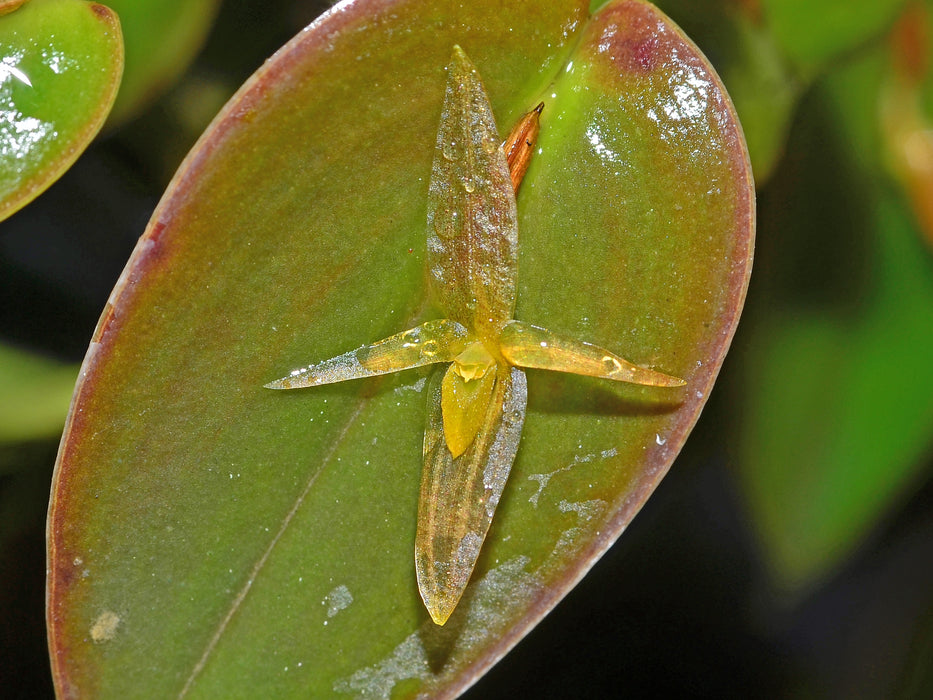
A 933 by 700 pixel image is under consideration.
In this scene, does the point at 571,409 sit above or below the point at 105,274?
below

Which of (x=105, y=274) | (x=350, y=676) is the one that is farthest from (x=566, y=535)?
(x=105, y=274)

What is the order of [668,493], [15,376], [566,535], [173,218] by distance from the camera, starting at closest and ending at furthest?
1. [173,218]
2. [566,535]
3. [15,376]
4. [668,493]

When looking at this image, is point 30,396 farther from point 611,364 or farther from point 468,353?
point 611,364

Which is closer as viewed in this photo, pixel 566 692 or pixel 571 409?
pixel 571 409

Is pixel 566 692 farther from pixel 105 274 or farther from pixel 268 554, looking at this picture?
pixel 105 274

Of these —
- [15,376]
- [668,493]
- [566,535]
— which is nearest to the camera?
[566,535]

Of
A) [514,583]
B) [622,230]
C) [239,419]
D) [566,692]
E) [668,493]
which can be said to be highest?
[239,419]

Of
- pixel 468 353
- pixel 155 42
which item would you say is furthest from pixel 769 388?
pixel 155 42
